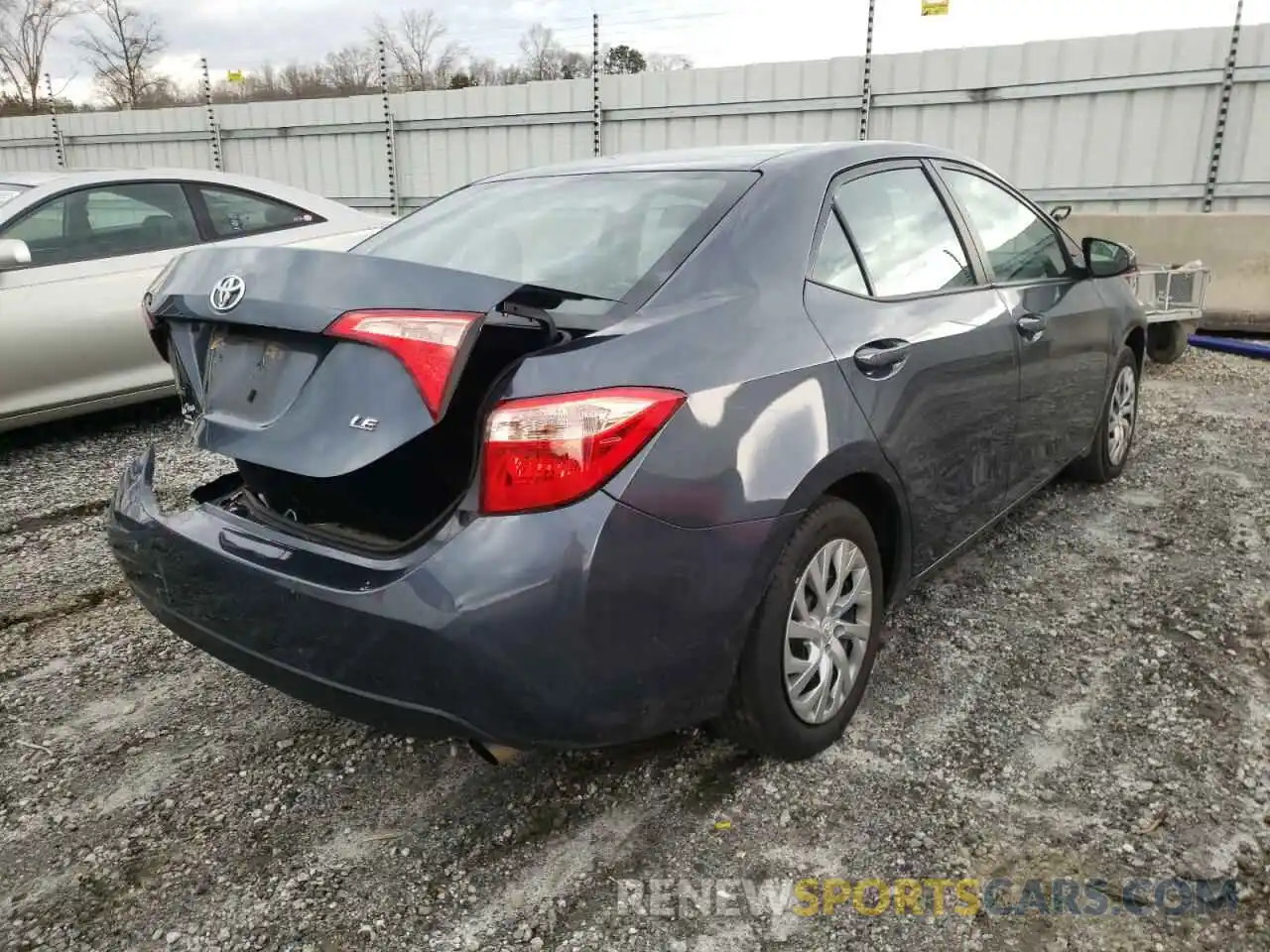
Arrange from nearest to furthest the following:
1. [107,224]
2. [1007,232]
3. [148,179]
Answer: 1. [1007,232]
2. [107,224]
3. [148,179]

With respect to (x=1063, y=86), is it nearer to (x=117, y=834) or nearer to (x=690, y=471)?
(x=690, y=471)

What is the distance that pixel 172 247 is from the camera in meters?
5.49

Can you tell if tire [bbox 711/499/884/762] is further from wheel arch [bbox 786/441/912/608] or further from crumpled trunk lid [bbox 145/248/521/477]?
crumpled trunk lid [bbox 145/248/521/477]

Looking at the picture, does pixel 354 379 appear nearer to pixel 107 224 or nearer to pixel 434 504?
pixel 434 504

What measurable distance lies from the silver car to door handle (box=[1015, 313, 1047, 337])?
4.29m

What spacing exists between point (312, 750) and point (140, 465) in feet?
2.89

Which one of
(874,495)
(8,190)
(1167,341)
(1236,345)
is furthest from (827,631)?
(1236,345)

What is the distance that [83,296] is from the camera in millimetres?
5047

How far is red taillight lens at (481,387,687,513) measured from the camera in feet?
5.99

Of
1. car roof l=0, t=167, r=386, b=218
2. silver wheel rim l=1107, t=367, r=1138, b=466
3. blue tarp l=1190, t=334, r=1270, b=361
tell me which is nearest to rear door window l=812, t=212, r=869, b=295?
silver wheel rim l=1107, t=367, r=1138, b=466

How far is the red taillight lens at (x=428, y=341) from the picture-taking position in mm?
1778

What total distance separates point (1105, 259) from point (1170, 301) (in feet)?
11.8

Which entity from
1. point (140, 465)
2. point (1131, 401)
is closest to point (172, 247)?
point (140, 465)

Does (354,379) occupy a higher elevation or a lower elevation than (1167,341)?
higher
